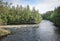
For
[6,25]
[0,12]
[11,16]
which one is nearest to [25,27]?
[6,25]

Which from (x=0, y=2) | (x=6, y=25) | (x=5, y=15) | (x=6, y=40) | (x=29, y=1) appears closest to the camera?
(x=6, y=40)

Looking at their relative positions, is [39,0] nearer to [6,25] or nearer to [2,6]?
[2,6]

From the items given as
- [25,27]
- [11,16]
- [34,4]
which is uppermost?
[34,4]

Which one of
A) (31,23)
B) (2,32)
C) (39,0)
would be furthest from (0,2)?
(31,23)

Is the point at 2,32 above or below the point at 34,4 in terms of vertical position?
below

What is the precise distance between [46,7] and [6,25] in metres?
6.07

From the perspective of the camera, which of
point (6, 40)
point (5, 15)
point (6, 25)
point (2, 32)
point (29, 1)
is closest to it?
point (6, 40)

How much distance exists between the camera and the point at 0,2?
39.9ft

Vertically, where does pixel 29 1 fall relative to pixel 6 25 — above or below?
above

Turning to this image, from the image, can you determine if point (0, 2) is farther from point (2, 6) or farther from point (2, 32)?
point (2, 32)

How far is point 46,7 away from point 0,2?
11.2 ft

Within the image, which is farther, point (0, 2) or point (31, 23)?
point (31, 23)

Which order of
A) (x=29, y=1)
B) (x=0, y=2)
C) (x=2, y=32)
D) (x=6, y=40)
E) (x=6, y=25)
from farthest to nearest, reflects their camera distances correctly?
(x=6, y=25) < (x=0, y=2) < (x=2, y=32) < (x=29, y=1) < (x=6, y=40)

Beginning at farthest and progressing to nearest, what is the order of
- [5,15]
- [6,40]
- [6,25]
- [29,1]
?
[6,25] → [5,15] → [29,1] → [6,40]
